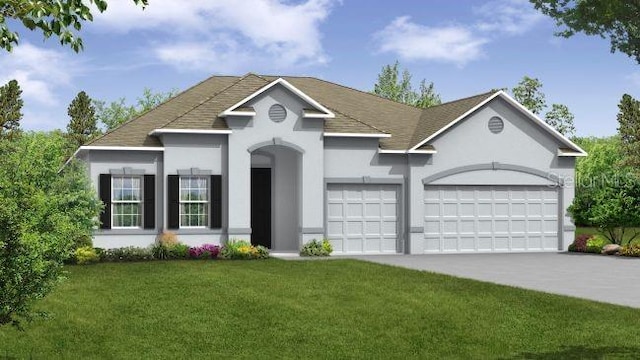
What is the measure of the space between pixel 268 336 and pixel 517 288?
7143 millimetres

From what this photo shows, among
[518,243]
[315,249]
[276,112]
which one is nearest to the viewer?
[276,112]

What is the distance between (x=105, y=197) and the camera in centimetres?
2802

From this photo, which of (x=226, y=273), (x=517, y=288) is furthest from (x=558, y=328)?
(x=226, y=273)

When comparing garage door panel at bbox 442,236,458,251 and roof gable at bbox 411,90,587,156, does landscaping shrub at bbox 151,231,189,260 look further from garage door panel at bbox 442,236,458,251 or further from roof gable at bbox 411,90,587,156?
garage door panel at bbox 442,236,458,251

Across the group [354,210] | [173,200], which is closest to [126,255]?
[173,200]

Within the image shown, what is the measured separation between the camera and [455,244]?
30953mm

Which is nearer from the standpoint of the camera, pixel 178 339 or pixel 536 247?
pixel 178 339

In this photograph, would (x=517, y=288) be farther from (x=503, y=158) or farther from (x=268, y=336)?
(x=503, y=158)

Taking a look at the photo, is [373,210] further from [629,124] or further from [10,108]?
[629,124]

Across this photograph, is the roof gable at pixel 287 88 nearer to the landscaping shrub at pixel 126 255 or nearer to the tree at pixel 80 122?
the landscaping shrub at pixel 126 255

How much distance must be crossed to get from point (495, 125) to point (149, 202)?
12547 mm

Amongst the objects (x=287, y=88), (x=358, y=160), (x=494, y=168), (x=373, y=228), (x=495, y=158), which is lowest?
(x=373, y=228)

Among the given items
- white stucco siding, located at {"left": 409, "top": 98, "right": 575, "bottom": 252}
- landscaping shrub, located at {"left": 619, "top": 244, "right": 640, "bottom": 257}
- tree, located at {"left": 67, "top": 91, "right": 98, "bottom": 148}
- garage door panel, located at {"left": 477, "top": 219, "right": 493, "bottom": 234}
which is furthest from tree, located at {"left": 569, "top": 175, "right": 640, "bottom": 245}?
tree, located at {"left": 67, "top": 91, "right": 98, "bottom": 148}

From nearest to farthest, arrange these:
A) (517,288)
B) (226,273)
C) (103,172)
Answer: (517,288) → (226,273) → (103,172)
